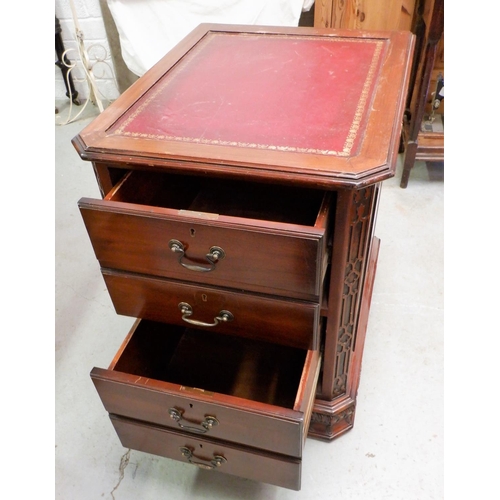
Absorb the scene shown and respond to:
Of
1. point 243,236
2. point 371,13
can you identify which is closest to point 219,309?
point 243,236

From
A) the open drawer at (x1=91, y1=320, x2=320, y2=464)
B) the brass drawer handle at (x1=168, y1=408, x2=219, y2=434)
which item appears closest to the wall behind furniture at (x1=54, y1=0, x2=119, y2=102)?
the open drawer at (x1=91, y1=320, x2=320, y2=464)

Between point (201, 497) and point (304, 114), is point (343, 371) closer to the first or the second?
point (201, 497)

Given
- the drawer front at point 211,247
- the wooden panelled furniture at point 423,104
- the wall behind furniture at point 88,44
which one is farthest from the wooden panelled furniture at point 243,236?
the wall behind furniture at point 88,44

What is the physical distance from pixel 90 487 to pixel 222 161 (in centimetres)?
70

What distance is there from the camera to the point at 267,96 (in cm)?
81

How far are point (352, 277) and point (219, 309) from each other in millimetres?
214

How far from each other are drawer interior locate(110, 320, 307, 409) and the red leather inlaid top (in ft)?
1.17

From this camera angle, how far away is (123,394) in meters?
0.69

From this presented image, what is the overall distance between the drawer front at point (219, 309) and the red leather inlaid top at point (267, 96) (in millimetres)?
218

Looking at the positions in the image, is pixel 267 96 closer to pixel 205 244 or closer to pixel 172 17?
pixel 205 244

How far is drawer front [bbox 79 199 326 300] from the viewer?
0.59 m

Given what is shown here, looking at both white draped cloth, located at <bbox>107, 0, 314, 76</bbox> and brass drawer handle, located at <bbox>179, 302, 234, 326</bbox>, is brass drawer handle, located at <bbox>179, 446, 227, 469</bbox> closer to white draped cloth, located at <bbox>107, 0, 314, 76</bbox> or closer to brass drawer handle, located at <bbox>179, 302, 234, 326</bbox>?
brass drawer handle, located at <bbox>179, 302, 234, 326</bbox>

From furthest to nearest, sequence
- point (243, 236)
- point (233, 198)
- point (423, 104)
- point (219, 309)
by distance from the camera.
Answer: point (423, 104), point (233, 198), point (219, 309), point (243, 236)

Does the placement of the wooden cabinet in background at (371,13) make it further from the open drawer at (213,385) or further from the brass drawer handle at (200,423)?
the brass drawer handle at (200,423)
